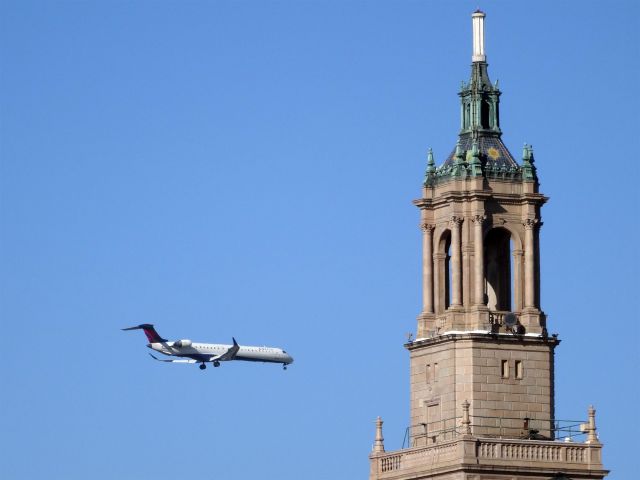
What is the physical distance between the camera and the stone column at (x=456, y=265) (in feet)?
427

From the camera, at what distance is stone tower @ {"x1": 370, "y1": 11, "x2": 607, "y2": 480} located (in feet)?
417

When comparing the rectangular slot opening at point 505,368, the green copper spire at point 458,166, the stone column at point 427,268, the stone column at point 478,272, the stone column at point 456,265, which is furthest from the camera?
the stone column at point 427,268

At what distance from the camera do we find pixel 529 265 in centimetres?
13100

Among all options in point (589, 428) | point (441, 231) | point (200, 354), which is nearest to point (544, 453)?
point (589, 428)

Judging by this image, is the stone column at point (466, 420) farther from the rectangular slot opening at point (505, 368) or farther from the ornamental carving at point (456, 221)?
the ornamental carving at point (456, 221)

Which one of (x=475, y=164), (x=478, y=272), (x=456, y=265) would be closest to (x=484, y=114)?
(x=475, y=164)

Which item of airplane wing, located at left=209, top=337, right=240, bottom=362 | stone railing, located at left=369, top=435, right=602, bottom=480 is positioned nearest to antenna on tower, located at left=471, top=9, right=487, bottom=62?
stone railing, located at left=369, top=435, right=602, bottom=480

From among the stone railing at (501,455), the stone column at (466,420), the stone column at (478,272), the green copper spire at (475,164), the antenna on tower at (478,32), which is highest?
the antenna on tower at (478,32)

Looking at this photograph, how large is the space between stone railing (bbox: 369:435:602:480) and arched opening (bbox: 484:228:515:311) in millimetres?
8120

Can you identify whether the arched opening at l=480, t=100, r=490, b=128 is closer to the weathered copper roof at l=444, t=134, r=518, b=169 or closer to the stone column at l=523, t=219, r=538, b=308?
the weathered copper roof at l=444, t=134, r=518, b=169

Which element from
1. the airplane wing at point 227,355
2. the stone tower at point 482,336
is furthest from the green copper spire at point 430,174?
the airplane wing at point 227,355

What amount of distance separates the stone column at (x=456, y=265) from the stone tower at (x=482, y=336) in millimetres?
48

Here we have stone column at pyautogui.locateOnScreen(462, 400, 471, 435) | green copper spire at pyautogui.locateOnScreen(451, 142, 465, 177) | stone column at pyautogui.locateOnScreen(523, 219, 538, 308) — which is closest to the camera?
stone column at pyautogui.locateOnScreen(462, 400, 471, 435)

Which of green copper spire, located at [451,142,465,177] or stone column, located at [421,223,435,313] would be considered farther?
stone column, located at [421,223,435,313]
